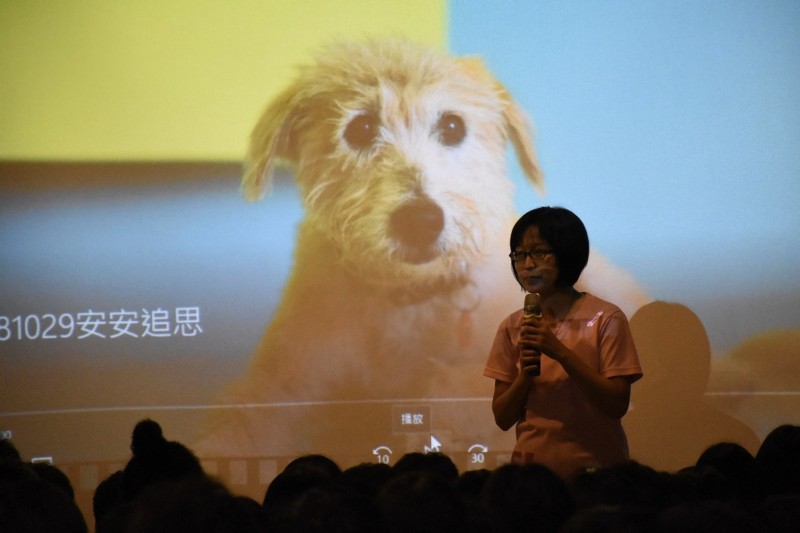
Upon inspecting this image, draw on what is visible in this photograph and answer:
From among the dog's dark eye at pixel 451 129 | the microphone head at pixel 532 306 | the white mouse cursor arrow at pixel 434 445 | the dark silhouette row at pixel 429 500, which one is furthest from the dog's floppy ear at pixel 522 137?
the dark silhouette row at pixel 429 500

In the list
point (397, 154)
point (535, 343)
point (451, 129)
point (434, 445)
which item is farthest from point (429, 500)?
point (451, 129)

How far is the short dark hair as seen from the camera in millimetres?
1905

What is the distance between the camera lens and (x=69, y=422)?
352cm

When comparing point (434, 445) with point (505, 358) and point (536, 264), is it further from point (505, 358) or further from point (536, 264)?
point (536, 264)

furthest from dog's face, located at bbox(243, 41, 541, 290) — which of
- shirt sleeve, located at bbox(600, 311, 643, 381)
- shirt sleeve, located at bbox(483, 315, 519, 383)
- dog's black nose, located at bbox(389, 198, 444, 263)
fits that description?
shirt sleeve, located at bbox(600, 311, 643, 381)

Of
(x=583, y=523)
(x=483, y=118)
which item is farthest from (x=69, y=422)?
(x=583, y=523)

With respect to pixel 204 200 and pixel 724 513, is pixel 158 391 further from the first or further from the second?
pixel 724 513

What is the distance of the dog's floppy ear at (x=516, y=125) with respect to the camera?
3586 millimetres

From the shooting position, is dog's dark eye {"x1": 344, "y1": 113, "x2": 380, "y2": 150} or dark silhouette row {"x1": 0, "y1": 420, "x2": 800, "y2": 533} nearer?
dark silhouette row {"x1": 0, "y1": 420, "x2": 800, "y2": 533}

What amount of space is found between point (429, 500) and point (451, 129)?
2483 millimetres

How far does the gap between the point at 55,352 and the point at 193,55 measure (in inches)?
48.6

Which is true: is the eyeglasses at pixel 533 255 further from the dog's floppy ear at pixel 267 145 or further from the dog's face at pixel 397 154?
the dog's floppy ear at pixel 267 145

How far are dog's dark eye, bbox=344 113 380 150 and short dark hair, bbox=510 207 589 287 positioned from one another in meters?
1.68

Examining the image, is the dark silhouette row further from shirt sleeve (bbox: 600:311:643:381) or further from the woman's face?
the woman's face
